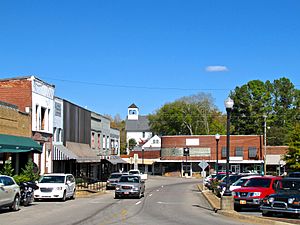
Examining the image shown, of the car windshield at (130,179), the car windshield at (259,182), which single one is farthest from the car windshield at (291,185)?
the car windshield at (130,179)

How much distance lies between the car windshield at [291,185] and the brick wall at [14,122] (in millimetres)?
19679

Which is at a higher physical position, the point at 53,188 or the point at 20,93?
the point at 20,93

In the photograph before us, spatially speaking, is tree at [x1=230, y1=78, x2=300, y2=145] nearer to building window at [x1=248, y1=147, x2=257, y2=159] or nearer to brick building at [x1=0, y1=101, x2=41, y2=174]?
building window at [x1=248, y1=147, x2=257, y2=159]

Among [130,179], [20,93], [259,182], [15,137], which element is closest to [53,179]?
[15,137]

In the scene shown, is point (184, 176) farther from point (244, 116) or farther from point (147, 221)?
point (147, 221)

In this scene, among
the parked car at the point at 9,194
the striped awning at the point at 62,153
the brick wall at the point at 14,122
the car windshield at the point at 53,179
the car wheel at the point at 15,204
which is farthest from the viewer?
the striped awning at the point at 62,153

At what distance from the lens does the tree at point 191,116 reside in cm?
11475

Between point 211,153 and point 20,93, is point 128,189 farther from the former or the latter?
point 211,153

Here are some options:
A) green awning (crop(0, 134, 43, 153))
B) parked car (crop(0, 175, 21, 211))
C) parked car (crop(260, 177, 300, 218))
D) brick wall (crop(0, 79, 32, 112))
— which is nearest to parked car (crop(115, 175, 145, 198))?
green awning (crop(0, 134, 43, 153))

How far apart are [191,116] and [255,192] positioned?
9302cm

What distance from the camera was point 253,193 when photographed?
935 inches

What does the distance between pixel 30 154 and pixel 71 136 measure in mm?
11376

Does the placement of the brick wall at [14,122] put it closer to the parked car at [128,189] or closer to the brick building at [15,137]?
the brick building at [15,137]

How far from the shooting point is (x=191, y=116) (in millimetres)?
116625
